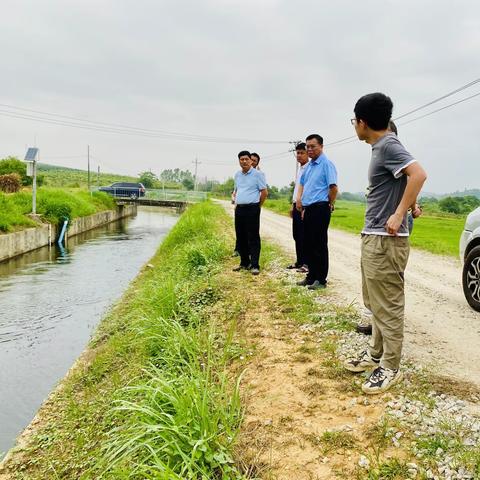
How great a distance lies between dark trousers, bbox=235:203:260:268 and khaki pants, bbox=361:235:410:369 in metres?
3.90

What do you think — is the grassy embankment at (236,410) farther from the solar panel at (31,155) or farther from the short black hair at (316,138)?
the solar panel at (31,155)

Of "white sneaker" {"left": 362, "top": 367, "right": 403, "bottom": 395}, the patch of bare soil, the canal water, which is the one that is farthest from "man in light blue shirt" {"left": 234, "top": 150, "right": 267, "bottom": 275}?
"white sneaker" {"left": 362, "top": 367, "right": 403, "bottom": 395}

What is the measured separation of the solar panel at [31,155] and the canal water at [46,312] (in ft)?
13.9

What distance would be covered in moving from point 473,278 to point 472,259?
0.25 meters

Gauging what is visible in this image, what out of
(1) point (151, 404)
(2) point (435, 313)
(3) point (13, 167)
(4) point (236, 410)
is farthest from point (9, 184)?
(4) point (236, 410)

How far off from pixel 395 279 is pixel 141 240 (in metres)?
23.5

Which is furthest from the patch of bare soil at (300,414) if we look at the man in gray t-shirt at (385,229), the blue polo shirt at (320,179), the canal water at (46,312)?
the canal water at (46,312)

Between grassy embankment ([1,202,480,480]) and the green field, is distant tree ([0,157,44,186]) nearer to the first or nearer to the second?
the green field

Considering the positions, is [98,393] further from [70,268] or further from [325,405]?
[70,268]

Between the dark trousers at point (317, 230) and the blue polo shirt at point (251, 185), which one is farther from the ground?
the blue polo shirt at point (251, 185)

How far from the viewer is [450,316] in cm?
524

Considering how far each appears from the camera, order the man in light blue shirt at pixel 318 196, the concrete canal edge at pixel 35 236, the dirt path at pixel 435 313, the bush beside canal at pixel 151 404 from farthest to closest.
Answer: the concrete canal edge at pixel 35 236
the man in light blue shirt at pixel 318 196
the dirt path at pixel 435 313
the bush beside canal at pixel 151 404

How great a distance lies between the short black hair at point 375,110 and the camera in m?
2.92

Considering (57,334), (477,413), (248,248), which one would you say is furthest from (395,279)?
(57,334)
